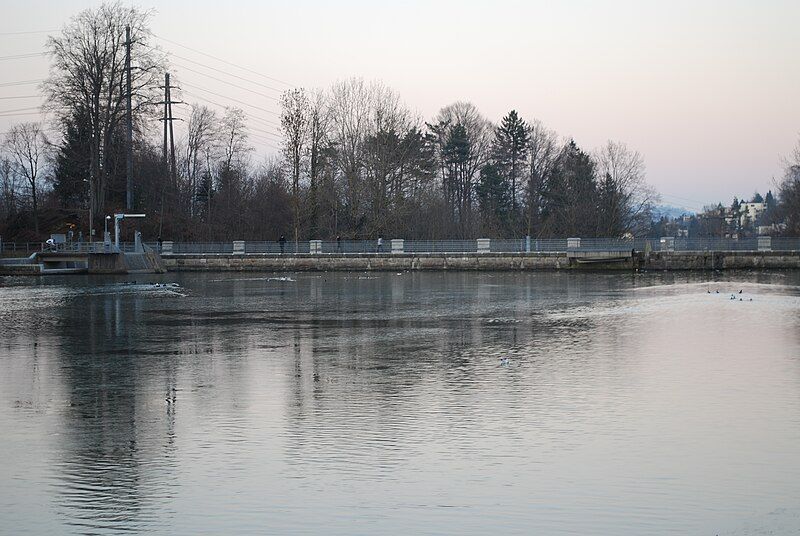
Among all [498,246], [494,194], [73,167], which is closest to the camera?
[498,246]

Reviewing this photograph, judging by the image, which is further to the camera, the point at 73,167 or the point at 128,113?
the point at 73,167

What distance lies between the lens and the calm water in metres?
8.23

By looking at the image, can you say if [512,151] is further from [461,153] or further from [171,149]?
[171,149]

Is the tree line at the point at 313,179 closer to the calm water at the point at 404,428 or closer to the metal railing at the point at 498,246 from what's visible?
the metal railing at the point at 498,246

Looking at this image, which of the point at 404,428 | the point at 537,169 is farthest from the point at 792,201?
the point at 404,428

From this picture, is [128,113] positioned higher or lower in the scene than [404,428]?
higher

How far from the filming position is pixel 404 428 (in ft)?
37.6

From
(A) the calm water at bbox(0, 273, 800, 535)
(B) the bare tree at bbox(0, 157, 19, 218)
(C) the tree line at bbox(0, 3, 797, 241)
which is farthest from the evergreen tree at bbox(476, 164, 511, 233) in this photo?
(A) the calm water at bbox(0, 273, 800, 535)

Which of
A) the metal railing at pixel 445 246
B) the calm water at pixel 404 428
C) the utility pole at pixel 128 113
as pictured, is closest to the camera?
the calm water at pixel 404 428

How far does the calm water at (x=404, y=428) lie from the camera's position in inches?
324

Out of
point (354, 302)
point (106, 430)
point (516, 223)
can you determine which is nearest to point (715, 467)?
point (106, 430)

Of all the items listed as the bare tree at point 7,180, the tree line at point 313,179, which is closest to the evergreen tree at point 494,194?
the tree line at point 313,179

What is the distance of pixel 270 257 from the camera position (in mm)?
68188

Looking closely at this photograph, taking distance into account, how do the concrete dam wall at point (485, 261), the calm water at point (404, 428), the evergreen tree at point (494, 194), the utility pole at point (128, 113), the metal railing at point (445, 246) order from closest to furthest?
the calm water at point (404, 428) < the concrete dam wall at point (485, 261) < the metal railing at point (445, 246) < the utility pole at point (128, 113) < the evergreen tree at point (494, 194)
